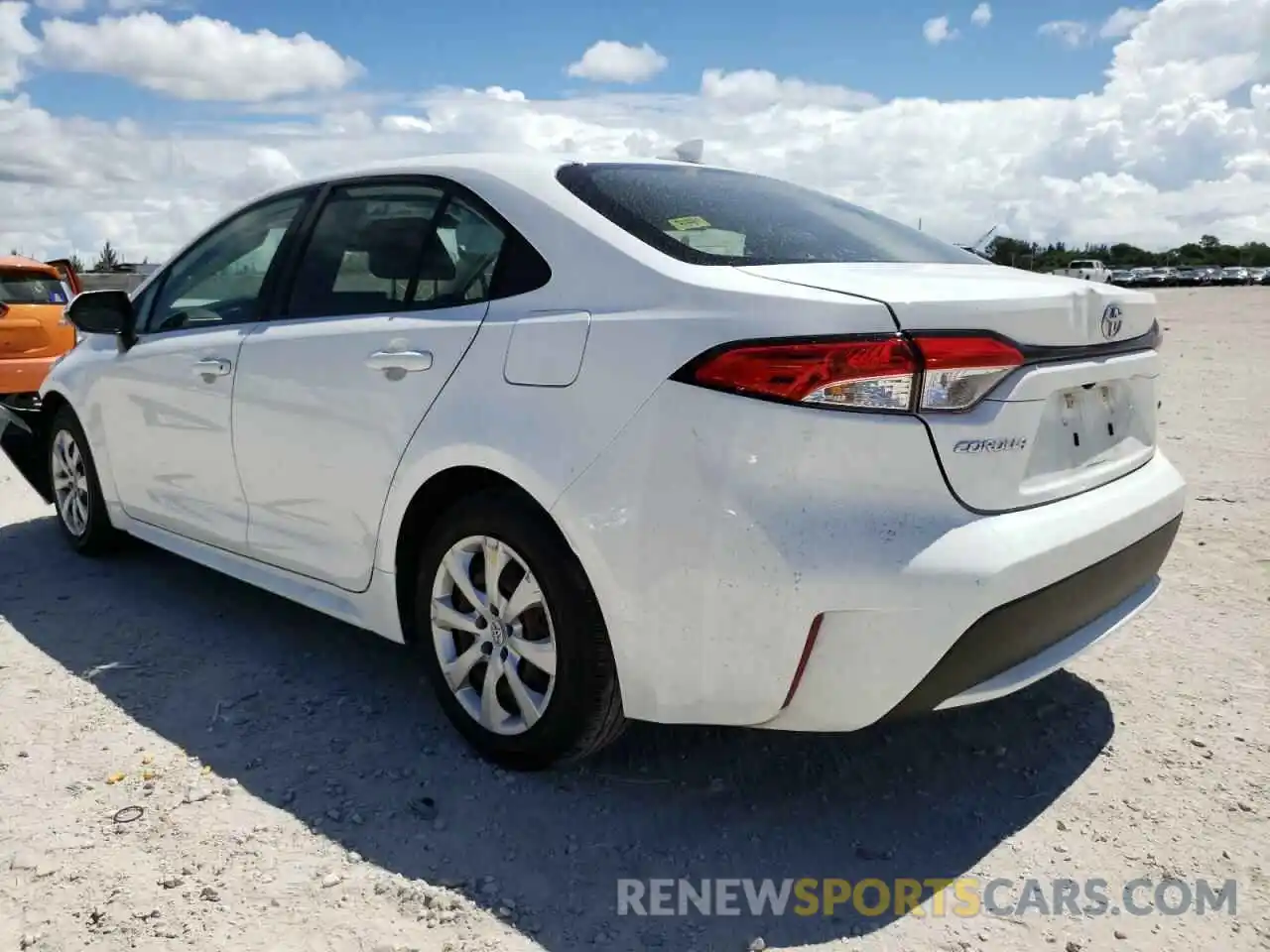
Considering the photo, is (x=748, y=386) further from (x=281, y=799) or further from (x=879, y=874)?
(x=281, y=799)

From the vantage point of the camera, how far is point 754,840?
2562 millimetres

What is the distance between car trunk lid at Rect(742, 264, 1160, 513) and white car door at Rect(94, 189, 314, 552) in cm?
208

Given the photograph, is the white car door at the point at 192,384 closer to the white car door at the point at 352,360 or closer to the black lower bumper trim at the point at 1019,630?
the white car door at the point at 352,360

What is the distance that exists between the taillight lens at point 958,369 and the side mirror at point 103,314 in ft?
11.1

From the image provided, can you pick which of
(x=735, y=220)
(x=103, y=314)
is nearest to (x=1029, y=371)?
(x=735, y=220)

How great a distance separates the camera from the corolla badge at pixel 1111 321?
2.61 metres

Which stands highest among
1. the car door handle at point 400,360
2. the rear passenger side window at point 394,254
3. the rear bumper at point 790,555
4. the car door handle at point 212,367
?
the rear passenger side window at point 394,254

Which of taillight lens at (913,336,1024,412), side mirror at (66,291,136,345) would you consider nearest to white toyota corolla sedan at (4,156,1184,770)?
taillight lens at (913,336,1024,412)

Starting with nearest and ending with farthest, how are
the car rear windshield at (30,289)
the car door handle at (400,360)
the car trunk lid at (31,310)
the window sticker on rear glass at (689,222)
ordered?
1. the window sticker on rear glass at (689,222)
2. the car door handle at (400,360)
3. the car trunk lid at (31,310)
4. the car rear windshield at (30,289)

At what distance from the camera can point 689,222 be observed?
9.05ft

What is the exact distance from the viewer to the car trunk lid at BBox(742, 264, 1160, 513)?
2.26 metres

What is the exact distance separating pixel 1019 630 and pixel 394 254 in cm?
206

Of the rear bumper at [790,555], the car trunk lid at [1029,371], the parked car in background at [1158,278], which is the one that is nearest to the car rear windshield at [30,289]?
the rear bumper at [790,555]

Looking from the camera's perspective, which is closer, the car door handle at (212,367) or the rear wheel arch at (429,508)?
the rear wheel arch at (429,508)
